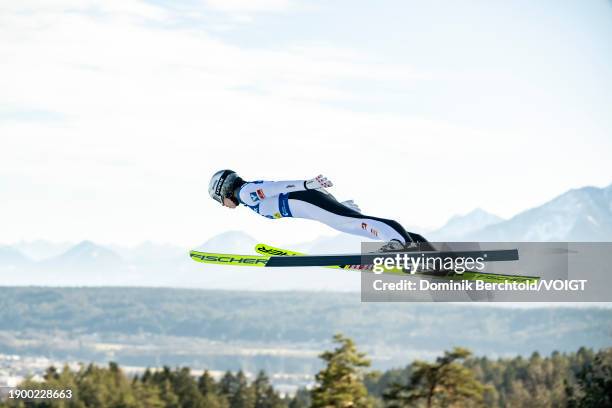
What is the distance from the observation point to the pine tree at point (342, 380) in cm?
3900

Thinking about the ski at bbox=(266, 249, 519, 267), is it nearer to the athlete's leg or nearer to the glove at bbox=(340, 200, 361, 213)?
the athlete's leg

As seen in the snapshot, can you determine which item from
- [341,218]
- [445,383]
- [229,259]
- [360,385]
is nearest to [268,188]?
[341,218]

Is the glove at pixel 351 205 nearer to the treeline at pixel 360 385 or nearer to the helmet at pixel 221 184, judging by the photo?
the helmet at pixel 221 184

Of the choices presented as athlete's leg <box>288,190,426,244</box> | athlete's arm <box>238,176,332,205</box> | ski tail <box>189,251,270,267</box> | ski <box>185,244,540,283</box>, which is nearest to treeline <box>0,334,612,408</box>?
ski <box>185,244,540,283</box>

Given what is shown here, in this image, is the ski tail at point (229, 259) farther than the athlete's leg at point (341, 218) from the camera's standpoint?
Yes

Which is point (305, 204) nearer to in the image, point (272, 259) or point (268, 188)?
point (268, 188)

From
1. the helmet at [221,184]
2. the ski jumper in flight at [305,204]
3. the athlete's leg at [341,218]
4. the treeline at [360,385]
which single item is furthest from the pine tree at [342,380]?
the athlete's leg at [341,218]

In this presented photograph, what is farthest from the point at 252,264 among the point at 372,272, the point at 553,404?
the point at 553,404

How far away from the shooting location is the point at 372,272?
15164 millimetres

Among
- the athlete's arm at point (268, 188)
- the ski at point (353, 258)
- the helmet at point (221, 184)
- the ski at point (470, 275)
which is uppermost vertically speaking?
the helmet at point (221, 184)

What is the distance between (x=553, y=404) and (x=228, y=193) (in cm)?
8632

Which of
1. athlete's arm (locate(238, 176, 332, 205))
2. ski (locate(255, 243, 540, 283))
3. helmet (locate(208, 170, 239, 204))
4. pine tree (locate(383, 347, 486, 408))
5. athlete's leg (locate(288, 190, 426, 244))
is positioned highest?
helmet (locate(208, 170, 239, 204))

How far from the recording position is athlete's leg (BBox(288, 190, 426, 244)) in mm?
13752

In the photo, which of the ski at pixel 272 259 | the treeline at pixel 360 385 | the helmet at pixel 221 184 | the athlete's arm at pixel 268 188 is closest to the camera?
the ski at pixel 272 259
